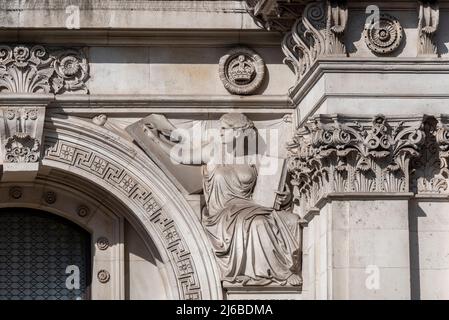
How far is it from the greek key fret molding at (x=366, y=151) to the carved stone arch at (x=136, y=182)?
1.65 metres

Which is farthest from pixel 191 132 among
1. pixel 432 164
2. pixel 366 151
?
pixel 432 164

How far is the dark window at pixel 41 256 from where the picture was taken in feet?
65.0

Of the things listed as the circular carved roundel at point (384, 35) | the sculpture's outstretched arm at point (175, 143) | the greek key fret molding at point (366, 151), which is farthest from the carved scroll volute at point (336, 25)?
the sculpture's outstretched arm at point (175, 143)

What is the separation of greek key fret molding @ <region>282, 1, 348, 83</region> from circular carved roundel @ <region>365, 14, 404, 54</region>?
0.24 metres

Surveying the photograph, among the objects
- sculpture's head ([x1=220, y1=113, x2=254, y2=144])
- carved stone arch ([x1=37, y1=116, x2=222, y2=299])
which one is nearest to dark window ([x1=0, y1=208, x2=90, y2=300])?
carved stone arch ([x1=37, y1=116, x2=222, y2=299])

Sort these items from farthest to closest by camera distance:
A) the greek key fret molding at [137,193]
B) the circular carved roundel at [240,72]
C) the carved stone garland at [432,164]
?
1. the circular carved roundel at [240,72]
2. the greek key fret molding at [137,193]
3. the carved stone garland at [432,164]

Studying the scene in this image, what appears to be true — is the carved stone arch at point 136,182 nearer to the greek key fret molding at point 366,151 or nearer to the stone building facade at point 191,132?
the stone building facade at point 191,132

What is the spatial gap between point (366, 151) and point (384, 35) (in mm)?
1038

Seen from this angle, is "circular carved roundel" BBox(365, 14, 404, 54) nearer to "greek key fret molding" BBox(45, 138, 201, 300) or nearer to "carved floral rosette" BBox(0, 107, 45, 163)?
"greek key fret molding" BBox(45, 138, 201, 300)

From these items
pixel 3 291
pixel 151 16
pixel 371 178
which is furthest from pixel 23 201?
pixel 371 178

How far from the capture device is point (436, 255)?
59.8ft

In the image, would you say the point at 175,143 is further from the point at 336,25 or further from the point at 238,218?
the point at 336,25

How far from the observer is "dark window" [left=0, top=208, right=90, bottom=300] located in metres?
19.8

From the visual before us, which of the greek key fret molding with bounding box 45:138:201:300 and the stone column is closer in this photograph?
the stone column
